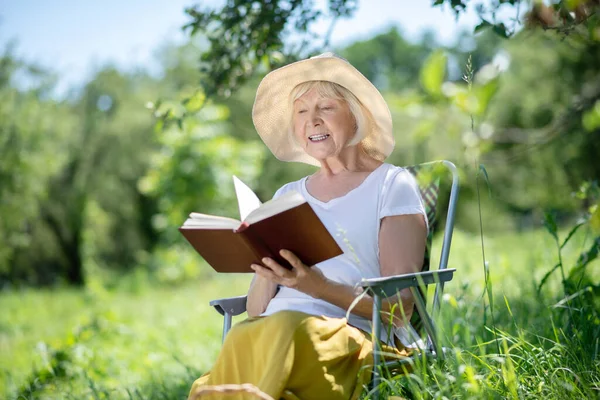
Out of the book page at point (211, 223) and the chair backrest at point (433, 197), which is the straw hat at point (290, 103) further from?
the book page at point (211, 223)

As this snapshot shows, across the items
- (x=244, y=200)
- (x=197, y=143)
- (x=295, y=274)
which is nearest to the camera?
(x=295, y=274)

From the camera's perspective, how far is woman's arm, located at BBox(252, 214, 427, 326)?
7.90 ft

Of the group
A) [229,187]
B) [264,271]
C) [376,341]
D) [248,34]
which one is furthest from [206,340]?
[229,187]

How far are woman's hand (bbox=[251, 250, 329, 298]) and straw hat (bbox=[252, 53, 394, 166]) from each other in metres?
0.80

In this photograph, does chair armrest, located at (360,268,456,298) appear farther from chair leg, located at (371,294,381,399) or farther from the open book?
the open book

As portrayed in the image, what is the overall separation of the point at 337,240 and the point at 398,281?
47 cm

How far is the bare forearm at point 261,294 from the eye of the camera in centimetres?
290

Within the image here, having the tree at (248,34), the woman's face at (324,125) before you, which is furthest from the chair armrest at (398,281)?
the tree at (248,34)

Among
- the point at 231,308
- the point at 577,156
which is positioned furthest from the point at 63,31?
the point at 231,308

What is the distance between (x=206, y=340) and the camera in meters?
7.02

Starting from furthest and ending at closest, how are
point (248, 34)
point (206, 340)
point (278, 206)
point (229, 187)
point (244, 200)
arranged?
point (229, 187), point (206, 340), point (248, 34), point (244, 200), point (278, 206)

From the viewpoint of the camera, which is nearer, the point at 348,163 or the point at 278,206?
the point at 278,206

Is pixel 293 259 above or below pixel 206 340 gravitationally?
above

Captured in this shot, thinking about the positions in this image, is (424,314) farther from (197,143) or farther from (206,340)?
(197,143)
